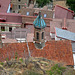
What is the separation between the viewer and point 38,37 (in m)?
43.8

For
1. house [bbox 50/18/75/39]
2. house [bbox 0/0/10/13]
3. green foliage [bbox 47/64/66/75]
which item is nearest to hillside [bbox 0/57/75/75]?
green foliage [bbox 47/64/66/75]

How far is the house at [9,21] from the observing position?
73.6 m

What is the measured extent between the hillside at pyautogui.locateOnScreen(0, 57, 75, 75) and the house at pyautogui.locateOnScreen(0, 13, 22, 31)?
43.9m

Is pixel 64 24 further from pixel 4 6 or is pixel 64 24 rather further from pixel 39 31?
pixel 4 6

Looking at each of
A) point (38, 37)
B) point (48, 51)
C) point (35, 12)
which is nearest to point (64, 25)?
point (35, 12)

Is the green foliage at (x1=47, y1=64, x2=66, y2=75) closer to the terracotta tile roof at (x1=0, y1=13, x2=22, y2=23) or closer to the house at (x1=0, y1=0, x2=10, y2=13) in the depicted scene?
the terracotta tile roof at (x1=0, y1=13, x2=22, y2=23)

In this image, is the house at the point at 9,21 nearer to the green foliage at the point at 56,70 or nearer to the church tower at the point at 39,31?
the church tower at the point at 39,31

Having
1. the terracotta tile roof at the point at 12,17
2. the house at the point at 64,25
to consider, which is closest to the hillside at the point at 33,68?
the house at the point at 64,25

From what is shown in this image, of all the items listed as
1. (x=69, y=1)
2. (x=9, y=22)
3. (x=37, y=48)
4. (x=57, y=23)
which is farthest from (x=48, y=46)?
(x=69, y=1)

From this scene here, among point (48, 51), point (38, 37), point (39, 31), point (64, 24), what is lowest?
point (48, 51)

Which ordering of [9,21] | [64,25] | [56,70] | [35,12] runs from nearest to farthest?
[56,70], [64,25], [35,12], [9,21]

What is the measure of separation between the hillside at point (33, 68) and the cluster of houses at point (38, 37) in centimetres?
1121

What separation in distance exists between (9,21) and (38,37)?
1288 inches

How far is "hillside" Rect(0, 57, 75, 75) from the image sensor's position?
1081 inches
